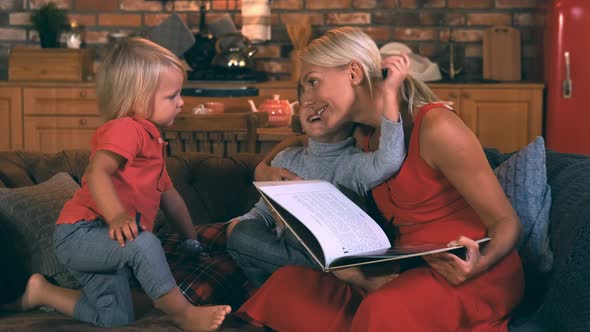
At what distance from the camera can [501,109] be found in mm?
5215

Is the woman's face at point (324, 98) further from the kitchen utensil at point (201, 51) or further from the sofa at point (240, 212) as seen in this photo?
the kitchen utensil at point (201, 51)

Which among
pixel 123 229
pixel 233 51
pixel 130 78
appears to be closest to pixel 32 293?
pixel 123 229

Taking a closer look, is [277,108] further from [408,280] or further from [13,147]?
[13,147]

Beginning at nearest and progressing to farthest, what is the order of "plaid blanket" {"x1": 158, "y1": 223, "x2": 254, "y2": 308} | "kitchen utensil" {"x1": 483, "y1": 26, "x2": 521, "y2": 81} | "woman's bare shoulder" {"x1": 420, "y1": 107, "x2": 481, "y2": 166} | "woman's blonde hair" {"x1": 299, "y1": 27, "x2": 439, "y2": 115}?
"woman's bare shoulder" {"x1": 420, "y1": 107, "x2": 481, "y2": 166}
"woman's blonde hair" {"x1": 299, "y1": 27, "x2": 439, "y2": 115}
"plaid blanket" {"x1": 158, "y1": 223, "x2": 254, "y2": 308}
"kitchen utensil" {"x1": 483, "y1": 26, "x2": 521, "y2": 81}

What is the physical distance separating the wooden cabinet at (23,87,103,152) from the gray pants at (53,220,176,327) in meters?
3.48

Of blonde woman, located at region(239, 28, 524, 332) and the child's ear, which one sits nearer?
blonde woman, located at region(239, 28, 524, 332)

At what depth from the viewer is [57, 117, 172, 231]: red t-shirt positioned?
198 cm

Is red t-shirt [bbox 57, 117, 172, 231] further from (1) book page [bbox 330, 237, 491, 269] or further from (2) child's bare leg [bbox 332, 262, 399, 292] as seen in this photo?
(1) book page [bbox 330, 237, 491, 269]

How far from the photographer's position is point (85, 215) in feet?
6.51

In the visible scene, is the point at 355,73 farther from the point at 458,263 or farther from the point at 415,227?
the point at 458,263

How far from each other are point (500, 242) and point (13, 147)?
4299 millimetres

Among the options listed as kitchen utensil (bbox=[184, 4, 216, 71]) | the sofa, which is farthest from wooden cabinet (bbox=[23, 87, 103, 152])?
the sofa

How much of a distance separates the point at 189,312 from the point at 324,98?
20.8 inches

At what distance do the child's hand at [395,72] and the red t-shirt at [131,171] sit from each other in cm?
55
